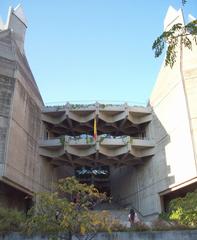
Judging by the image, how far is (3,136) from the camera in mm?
21641

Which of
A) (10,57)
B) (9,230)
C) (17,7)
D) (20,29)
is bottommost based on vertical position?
(9,230)

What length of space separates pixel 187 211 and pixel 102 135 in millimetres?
12991

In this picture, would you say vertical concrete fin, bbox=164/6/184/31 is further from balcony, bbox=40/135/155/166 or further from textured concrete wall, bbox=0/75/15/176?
textured concrete wall, bbox=0/75/15/176

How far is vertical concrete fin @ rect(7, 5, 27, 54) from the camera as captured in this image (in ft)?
95.6

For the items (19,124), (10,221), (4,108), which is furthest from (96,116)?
(10,221)

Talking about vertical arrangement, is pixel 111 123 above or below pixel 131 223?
above

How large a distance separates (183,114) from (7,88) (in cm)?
1501

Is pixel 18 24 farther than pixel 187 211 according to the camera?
Yes

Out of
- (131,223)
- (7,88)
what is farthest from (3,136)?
(131,223)

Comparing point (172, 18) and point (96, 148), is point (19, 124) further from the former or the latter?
point (172, 18)

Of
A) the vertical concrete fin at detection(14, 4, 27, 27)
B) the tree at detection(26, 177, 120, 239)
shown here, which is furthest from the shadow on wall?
the vertical concrete fin at detection(14, 4, 27, 27)

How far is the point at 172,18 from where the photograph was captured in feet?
93.8

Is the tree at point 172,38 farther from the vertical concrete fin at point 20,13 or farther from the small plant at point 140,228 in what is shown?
the vertical concrete fin at point 20,13

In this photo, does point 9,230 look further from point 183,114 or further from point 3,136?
point 183,114
